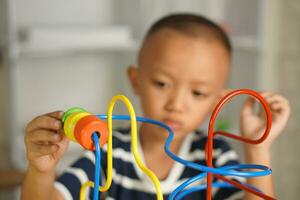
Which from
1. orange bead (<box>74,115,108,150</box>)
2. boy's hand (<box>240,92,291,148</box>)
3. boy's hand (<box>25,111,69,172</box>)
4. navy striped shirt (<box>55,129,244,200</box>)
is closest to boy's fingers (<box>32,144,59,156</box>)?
boy's hand (<box>25,111,69,172</box>)

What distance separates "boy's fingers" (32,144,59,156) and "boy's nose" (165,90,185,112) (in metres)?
0.26

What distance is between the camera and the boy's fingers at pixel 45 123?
0.49 meters

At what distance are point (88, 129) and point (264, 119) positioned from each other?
0.46 meters

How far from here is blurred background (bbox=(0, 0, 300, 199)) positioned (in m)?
1.54

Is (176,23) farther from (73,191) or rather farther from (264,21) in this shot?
(264,21)

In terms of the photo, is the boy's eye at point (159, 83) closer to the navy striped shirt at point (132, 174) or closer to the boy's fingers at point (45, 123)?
the navy striped shirt at point (132, 174)

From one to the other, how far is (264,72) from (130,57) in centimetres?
51

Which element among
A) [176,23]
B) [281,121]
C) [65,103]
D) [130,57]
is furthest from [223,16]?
[281,121]

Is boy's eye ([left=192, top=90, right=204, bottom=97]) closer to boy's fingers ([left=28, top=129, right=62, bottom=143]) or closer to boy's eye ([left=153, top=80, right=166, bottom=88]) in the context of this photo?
boy's eye ([left=153, top=80, right=166, bottom=88])

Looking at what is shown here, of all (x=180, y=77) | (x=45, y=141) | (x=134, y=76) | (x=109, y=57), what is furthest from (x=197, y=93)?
(x=109, y=57)

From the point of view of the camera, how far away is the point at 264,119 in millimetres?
788

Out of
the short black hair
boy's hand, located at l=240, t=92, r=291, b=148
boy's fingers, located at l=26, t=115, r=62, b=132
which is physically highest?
the short black hair

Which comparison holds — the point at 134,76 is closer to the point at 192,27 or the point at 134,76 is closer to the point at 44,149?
the point at 192,27

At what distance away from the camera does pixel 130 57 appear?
1.73 m
